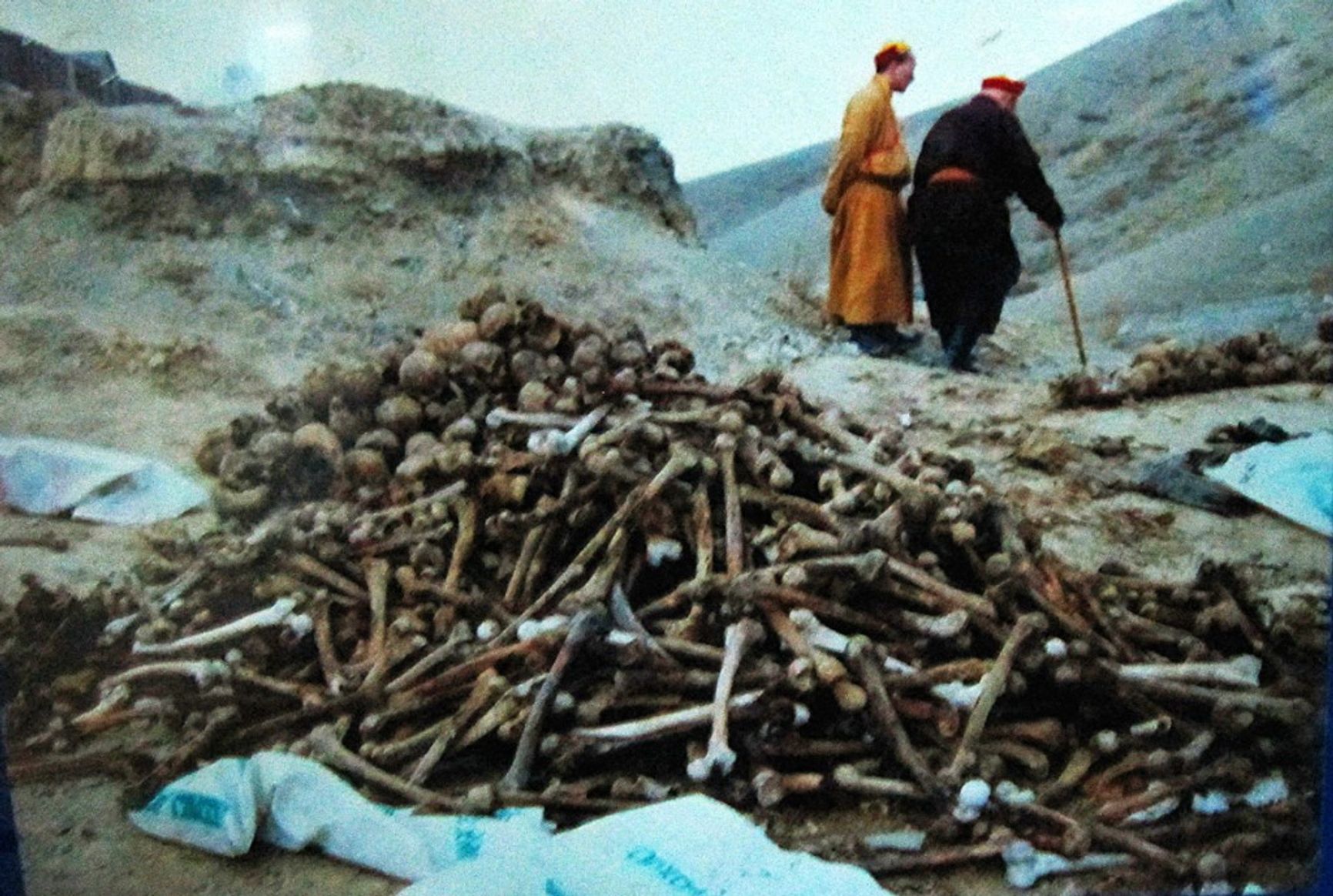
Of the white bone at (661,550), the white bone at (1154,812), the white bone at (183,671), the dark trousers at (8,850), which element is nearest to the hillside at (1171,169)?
the white bone at (661,550)

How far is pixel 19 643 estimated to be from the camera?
172 centimetres

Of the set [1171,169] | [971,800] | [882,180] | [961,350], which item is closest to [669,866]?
[971,800]

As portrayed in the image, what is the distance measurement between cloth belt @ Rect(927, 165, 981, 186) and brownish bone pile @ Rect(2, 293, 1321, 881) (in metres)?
0.44

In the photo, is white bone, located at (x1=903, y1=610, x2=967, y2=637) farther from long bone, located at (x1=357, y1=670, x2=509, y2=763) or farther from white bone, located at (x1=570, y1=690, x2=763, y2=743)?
long bone, located at (x1=357, y1=670, x2=509, y2=763)

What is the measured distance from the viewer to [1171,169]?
1.93 meters

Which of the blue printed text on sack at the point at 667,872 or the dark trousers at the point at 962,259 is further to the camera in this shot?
the dark trousers at the point at 962,259

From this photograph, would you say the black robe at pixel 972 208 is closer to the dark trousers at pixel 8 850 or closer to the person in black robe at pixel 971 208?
the person in black robe at pixel 971 208

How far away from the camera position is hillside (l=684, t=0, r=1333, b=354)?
6.02ft

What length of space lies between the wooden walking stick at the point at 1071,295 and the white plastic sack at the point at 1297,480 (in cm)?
28

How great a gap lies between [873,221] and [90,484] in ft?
3.86

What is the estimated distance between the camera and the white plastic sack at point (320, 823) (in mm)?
1636

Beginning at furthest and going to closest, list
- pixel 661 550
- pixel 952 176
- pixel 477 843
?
pixel 952 176, pixel 661 550, pixel 477 843

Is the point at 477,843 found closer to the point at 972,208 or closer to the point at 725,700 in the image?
the point at 725,700

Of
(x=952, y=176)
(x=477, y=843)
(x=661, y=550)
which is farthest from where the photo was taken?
(x=952, y=176)
